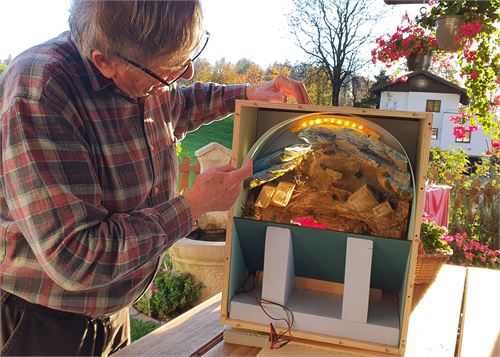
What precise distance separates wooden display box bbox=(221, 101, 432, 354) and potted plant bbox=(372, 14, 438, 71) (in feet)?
11.5

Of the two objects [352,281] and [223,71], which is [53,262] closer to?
[352,281]

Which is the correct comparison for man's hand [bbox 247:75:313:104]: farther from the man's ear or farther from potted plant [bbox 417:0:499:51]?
potted plant [bbox 417:0:499:51]

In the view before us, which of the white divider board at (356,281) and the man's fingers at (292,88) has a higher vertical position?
the man's fingers at (292,88)

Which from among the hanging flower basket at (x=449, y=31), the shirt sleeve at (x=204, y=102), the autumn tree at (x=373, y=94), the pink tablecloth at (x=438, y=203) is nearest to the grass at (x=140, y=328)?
the shirt sleeve at (x=204, y=102)

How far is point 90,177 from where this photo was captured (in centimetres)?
103

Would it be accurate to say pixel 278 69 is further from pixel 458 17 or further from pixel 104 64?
pixel 104 64

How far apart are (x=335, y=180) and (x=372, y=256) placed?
0.71 ft

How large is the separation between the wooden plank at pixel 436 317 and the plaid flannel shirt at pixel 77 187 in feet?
2.45

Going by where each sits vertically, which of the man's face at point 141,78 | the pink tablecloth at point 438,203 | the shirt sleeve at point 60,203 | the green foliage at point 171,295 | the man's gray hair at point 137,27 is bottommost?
the green foliage at point 171,295

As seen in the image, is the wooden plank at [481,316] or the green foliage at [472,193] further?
the green foliage at [472,193]

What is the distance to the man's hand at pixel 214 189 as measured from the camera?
1.14 m

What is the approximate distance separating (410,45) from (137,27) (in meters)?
3.95

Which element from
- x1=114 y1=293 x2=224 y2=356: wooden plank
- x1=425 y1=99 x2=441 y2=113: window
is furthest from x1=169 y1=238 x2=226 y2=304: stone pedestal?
x1=425 y1=99 x2=441 y2=113: window

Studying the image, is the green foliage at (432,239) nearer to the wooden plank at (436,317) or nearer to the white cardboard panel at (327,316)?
the wooden plank at (436,317)
